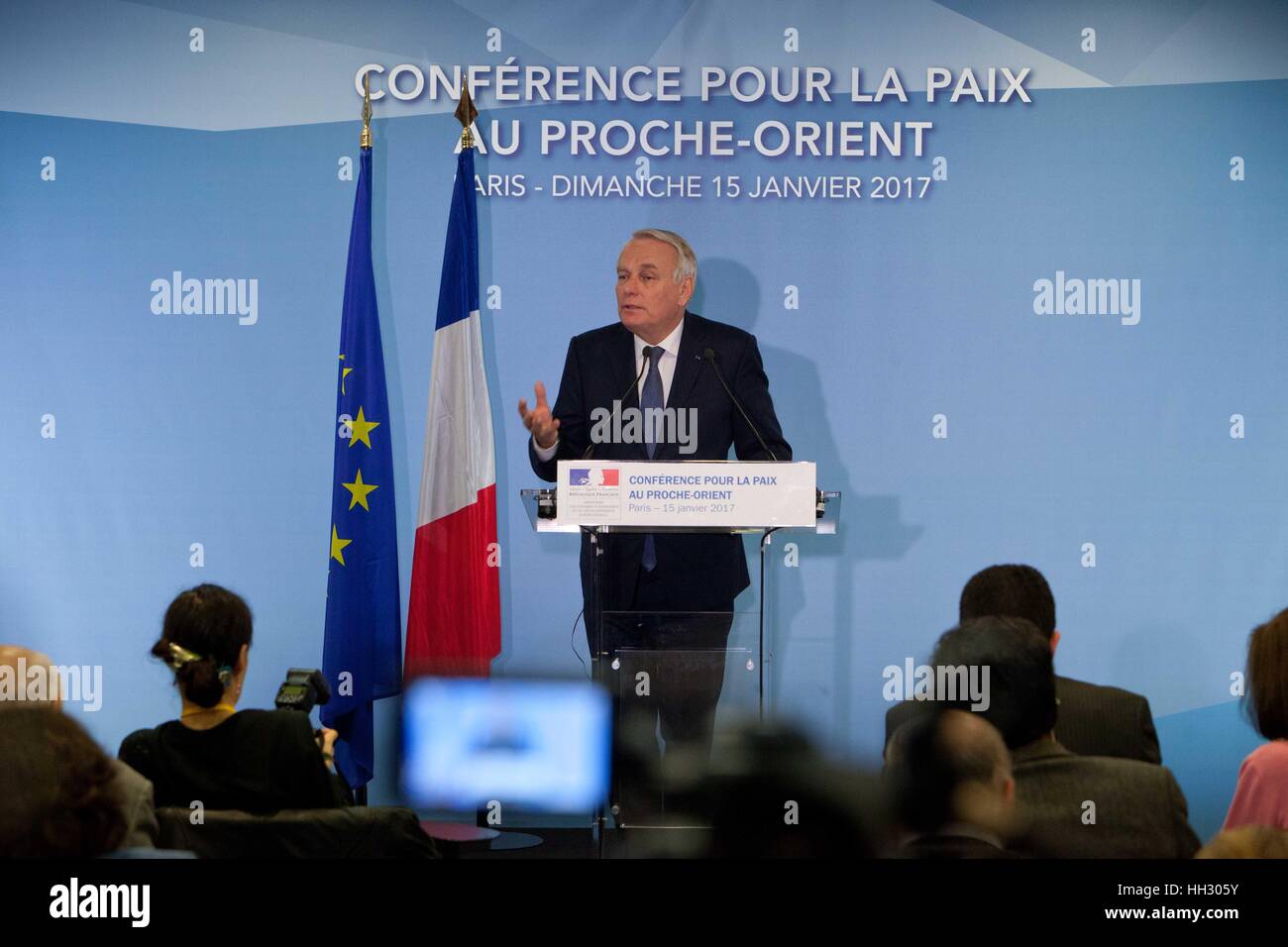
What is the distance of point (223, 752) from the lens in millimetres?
3299

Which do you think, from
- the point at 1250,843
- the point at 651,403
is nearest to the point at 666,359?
the point at 651,403

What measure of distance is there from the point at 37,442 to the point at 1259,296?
534 centimetres

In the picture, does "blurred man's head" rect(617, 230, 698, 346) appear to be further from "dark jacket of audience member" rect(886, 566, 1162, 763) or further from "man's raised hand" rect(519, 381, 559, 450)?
"dark jacket of audience member" rect(886, 566, 1162, 763)

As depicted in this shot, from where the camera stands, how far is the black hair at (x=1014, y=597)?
3.67 meters

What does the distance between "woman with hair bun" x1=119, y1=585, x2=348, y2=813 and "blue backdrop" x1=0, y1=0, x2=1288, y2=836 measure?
252 cm

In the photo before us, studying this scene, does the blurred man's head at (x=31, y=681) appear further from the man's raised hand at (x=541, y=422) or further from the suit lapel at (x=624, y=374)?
the suit lapel at (x=624, y=374)

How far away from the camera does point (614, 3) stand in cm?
595

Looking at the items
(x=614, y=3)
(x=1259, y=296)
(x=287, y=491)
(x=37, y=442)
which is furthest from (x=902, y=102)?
(x=37, y=442)

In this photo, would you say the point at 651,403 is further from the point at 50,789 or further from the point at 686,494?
the point at 50,789

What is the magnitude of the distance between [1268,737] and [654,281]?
9.59ft

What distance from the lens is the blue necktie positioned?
508 centimetres

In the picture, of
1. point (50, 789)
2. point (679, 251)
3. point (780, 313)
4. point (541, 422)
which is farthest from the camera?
point (780, 313)

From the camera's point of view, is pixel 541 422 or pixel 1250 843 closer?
pixel 1250 843

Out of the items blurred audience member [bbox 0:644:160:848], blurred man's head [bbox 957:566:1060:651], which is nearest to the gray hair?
blurred man's head [bbox 957:566:1060:651]
